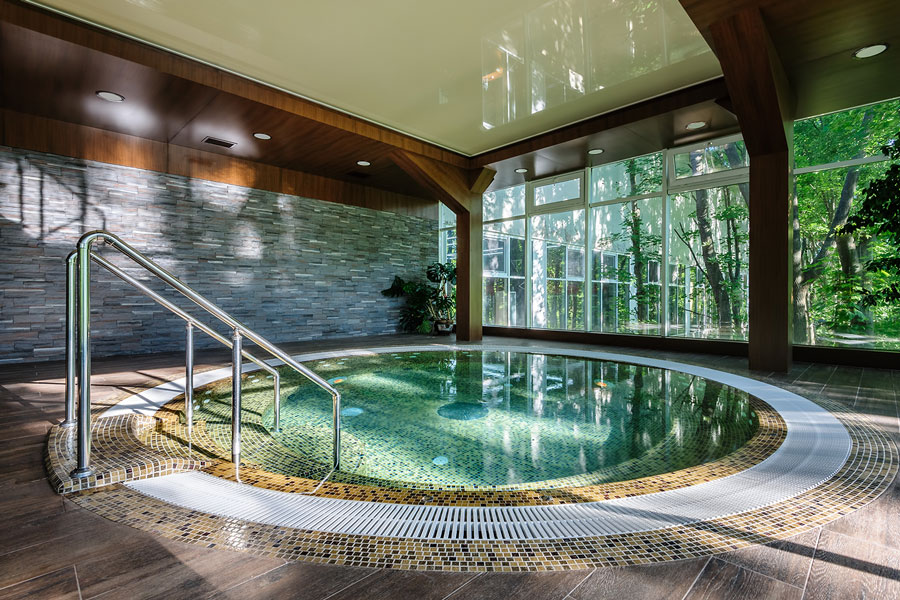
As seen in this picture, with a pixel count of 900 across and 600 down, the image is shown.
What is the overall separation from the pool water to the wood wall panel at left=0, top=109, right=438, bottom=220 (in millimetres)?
4167

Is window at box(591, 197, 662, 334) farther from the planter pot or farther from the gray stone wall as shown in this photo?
the gray stone wall

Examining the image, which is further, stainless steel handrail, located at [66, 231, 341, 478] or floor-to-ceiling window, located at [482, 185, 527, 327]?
floor-to-ceiling window, located at [482, 185, 527, 327]

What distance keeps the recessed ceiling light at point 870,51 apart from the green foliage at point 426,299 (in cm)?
723

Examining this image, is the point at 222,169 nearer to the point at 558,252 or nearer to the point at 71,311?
the point at 71,311

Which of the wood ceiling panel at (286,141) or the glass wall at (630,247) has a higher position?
the wood ceiling panel at (286,141)

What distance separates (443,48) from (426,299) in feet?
20.0

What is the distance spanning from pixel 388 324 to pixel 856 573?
29.6 feet

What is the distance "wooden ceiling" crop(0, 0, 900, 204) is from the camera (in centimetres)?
379

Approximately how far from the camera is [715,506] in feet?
5.83

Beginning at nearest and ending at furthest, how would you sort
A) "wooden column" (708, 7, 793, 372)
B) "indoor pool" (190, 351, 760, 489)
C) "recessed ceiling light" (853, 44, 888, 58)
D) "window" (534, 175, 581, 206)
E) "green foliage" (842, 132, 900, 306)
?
"indoor pool" (190, 351, 760, 489)
"recessed ceiling light" (853, 44, 888, 58)
"green foliage" (842, 132, 900, 306)
"wooden column" (708, 7, 793, 372)
"window" (534, 175, 581, 206)

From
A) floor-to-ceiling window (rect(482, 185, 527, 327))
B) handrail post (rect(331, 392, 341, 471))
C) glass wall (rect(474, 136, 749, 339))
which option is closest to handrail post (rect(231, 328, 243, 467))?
handrail post (rect(331, 392, 341, 471))

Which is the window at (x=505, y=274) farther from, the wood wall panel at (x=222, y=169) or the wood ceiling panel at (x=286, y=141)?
the wood wall panel at (x=222, y=169)

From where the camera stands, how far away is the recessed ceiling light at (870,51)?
4.07m

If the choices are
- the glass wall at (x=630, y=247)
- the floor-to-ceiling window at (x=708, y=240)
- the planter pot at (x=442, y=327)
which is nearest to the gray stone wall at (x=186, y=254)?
the planter pot at (x=442, y=327)
